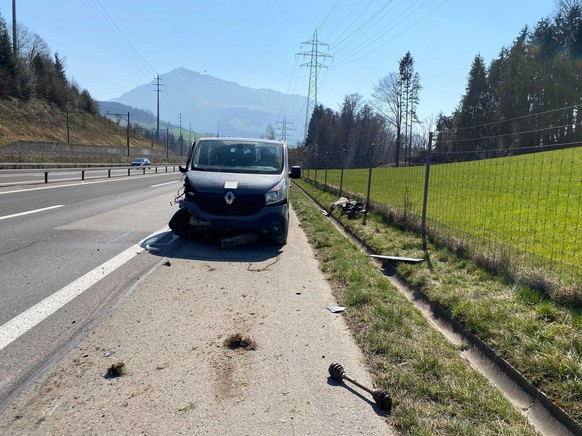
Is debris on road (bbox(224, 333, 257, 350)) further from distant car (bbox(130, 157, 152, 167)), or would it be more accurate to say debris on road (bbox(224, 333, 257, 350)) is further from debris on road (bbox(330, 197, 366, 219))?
distant car (bbox(130, 157, 152, 167))

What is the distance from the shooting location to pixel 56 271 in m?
6.21

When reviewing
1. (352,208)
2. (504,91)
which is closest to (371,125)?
(504,91)

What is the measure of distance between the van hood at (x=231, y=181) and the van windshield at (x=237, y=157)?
38 cm

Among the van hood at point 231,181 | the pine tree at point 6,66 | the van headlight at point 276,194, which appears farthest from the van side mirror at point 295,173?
the pine tree at point 6,66

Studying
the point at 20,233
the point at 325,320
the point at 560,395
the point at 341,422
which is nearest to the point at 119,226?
the point at 20,233

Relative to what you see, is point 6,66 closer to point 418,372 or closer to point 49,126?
point 49,126

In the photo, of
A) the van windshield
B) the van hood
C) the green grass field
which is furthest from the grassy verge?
the van windshield

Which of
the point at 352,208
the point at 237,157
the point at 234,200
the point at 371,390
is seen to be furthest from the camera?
the point at 352,208

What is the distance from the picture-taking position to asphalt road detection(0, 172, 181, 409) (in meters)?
3.86

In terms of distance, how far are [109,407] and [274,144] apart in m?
7.80

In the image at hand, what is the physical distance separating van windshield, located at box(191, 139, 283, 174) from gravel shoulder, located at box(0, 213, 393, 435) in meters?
3.92

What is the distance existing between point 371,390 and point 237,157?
701cm

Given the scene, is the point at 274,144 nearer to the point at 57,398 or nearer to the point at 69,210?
the point at 69,210

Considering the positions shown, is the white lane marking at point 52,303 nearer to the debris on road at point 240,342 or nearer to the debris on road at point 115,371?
the debris on road at point 115,371
